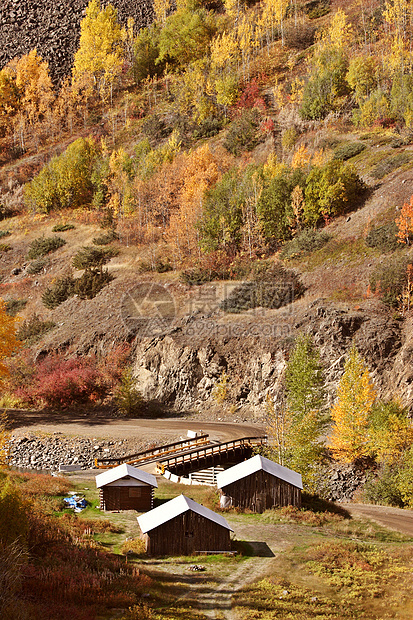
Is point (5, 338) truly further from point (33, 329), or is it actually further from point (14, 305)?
point (14, 305)

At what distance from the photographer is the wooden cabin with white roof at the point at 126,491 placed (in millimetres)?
29625

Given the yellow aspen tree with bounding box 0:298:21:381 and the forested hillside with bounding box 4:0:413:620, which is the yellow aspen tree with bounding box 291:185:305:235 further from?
the yellow aspen tree with bounding box 0:298:21:381

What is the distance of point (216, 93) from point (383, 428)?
279ft

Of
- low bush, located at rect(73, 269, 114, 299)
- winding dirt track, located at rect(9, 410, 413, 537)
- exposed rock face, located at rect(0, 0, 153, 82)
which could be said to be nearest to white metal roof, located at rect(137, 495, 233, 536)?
winding dirt track, located at rect(9, 410, 413, 537)

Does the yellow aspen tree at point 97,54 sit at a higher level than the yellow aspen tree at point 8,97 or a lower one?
higher

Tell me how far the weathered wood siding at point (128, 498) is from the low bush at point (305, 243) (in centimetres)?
3493

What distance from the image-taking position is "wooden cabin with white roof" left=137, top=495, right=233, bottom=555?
23.4 m

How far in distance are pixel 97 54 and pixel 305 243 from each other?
291 feet

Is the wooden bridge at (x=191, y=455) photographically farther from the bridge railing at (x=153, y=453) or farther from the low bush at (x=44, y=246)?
the low bush at (x=44, y=246)

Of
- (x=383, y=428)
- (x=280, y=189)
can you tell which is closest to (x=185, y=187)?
(x=280, y=189)

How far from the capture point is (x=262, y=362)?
47969 mm

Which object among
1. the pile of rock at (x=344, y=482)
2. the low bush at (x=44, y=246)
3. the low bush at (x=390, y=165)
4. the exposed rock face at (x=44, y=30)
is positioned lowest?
the pile of rock at (x=344, y=482)

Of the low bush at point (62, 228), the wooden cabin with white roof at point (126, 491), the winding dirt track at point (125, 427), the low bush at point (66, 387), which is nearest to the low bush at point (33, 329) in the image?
the low bush at point (66, 387)

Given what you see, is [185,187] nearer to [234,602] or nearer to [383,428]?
[383,428]
